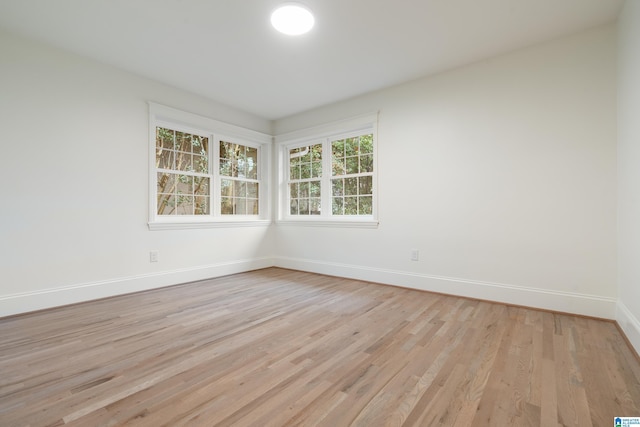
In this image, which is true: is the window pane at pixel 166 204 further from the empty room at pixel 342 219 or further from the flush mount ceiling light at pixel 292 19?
the flush mount ceiling light at pixel 292 19

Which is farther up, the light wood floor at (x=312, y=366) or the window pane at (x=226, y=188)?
the window pane at (x=226, y=188)

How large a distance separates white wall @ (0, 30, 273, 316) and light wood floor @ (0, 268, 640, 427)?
394 mm

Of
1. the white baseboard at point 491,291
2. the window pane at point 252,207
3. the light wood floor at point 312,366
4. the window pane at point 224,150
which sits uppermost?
the window pane at point 224,150

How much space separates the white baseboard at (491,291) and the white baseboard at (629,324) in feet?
Result: 0.56

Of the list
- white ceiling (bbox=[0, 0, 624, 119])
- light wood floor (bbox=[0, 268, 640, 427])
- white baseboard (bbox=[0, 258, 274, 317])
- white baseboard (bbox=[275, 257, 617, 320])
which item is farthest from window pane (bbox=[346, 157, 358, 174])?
white baseboard (bbox=[0, 258, 274, 317])

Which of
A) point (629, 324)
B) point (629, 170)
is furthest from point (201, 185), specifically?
point (629, 324)

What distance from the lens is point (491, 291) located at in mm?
2986

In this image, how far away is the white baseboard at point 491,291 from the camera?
251 cm

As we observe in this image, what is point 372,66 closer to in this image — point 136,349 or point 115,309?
point 136,349

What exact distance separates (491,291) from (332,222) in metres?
2.16

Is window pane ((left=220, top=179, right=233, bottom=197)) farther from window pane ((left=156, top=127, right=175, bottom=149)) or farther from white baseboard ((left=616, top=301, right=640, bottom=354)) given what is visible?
white baseboard ((left=616, top=301, right=640, bottom=354))

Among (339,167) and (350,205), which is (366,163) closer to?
(339,167)

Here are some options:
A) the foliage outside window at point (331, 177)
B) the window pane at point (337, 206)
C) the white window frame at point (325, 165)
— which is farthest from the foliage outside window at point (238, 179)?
the window pane at point (337, 206)

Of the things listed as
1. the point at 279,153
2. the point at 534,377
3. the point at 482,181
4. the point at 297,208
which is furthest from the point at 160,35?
the point at 534,377
